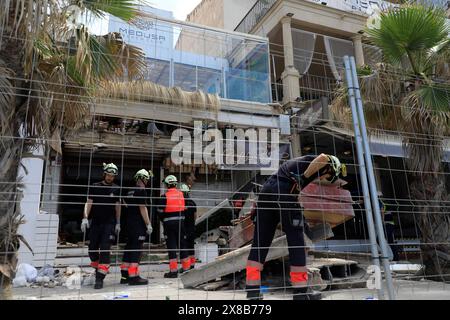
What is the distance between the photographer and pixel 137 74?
16.8 ft

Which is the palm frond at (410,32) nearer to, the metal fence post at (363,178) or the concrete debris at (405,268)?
the metal fence post at (363,178)

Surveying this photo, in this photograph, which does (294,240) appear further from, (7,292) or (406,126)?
Answer: (406,126)

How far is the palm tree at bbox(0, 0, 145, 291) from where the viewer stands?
313cm

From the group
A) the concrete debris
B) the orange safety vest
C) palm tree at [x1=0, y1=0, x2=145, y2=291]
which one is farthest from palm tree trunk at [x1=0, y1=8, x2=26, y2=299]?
the concrete debris

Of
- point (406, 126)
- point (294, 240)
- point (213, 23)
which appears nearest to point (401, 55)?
point (406, 126)

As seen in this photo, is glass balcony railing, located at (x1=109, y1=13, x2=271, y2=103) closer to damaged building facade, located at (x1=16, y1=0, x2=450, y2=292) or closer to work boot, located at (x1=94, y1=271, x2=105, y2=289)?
damaged building facade, located at (x1=16, y1=0, x2=450, y2=292)

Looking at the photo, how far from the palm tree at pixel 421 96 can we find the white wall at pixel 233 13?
10.2 metres

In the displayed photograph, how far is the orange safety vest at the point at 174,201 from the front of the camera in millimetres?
6414

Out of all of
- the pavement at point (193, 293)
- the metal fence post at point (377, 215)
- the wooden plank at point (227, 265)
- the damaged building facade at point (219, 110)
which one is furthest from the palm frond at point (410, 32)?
the wooden plank at point (227, 265)

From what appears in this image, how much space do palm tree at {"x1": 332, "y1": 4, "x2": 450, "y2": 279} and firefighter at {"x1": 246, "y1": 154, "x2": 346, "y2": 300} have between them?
2677mm

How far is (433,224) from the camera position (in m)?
6.15

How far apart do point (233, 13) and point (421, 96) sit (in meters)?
11.7

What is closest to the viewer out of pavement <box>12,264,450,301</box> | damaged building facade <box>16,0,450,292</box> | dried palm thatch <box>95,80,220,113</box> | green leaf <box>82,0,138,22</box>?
green leaf <box>82,0,138,22</box>

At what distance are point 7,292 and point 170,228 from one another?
3.46 m
